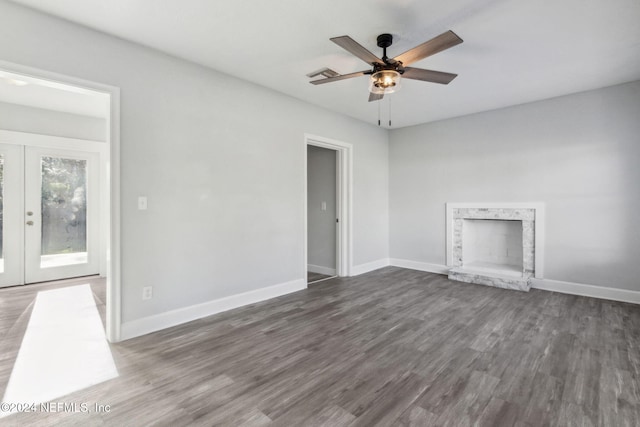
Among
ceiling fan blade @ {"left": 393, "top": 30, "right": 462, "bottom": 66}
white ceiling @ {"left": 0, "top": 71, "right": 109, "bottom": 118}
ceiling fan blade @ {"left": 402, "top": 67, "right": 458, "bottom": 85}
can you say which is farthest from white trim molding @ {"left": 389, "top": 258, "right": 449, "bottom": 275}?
white ceiling @ {"left": 0, "top": 71, "right": 109, "bottom": 118}

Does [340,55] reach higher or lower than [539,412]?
higher

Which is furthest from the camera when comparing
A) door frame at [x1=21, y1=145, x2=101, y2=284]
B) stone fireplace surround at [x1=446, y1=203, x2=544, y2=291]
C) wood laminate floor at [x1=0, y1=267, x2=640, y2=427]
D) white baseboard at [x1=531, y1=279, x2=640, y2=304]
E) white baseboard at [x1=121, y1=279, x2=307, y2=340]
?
door frame at [x1=21, y1=145, x2=101, y2=284]

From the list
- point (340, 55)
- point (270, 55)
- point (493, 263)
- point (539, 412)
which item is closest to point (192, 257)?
point (270, 55)

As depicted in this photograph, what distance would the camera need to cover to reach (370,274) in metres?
5.31

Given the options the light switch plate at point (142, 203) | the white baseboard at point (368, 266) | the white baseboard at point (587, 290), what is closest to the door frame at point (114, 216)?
the light switch plate at point (142, 203)

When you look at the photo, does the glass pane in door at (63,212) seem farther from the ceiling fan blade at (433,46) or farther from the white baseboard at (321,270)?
the ceiling fan blade at (433,46)

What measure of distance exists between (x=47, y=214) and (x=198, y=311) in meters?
3.56

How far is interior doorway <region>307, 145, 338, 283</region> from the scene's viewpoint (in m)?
5.39

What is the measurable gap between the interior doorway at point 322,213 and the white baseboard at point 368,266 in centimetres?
35

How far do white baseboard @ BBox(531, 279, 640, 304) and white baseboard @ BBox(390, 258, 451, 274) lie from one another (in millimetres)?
1312

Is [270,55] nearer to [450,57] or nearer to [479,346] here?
[450,57]

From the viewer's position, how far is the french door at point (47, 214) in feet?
14.8

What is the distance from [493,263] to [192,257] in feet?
15.3

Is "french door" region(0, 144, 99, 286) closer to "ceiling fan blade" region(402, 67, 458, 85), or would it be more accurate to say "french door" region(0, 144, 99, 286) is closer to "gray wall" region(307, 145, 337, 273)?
"gray wall" region(307, 145, 337, 273)
